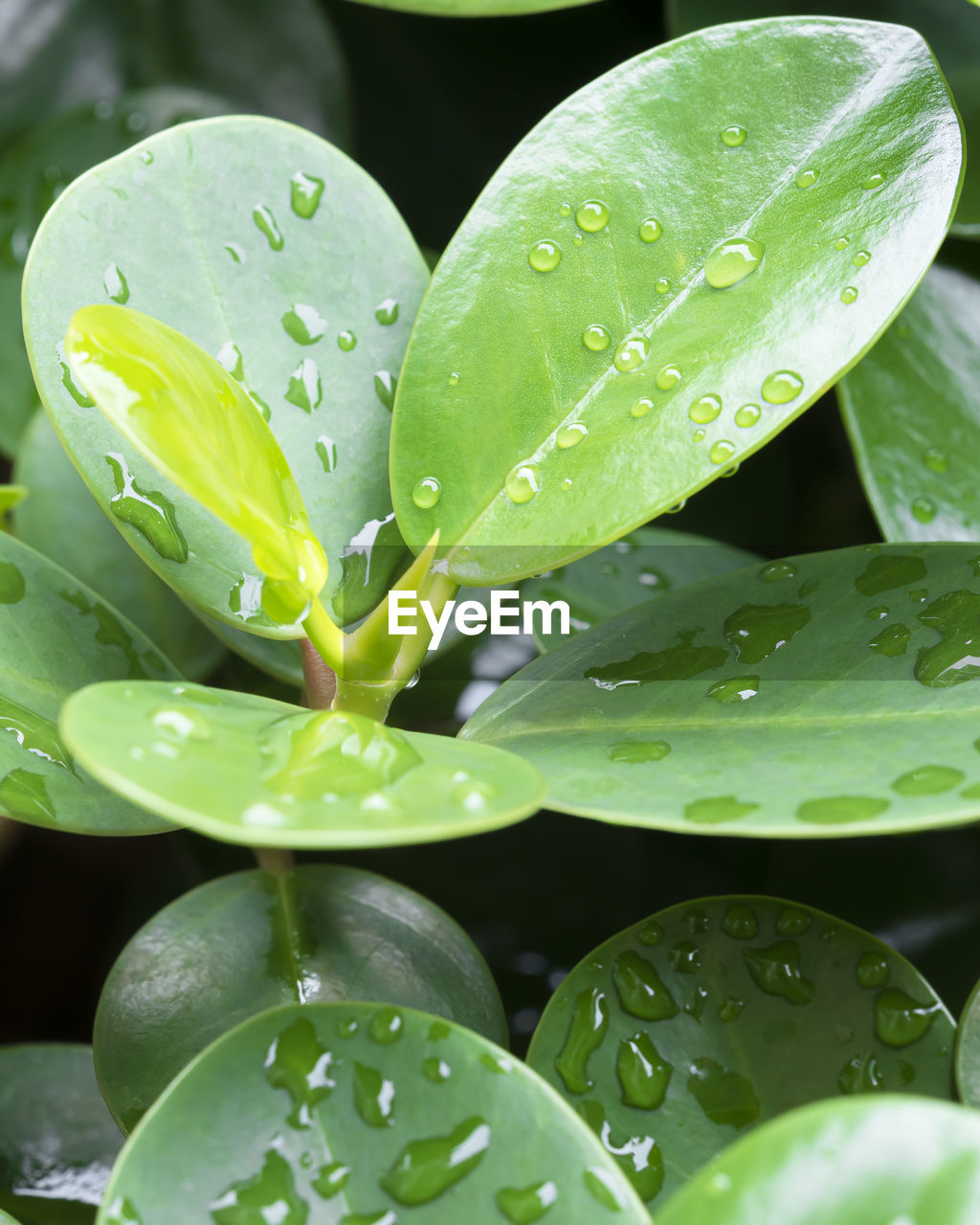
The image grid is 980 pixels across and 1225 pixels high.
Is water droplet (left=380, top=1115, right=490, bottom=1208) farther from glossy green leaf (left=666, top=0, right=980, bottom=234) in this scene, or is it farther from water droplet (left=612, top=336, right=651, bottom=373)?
glossy green leaf (left=666, top=0, right=980, bottom=234)

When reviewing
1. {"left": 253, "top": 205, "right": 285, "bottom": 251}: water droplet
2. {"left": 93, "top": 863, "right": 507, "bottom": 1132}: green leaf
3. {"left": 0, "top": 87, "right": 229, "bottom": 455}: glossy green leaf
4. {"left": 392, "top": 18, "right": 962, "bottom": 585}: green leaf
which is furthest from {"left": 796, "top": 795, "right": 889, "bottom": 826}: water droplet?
{"left": 0, "top": 87, "right": 229, "bottom": 455}: glossy green leaf

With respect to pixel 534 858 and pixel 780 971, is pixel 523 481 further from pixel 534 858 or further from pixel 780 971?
pixel 534 858

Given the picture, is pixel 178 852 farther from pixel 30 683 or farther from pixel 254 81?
pixel 254 81

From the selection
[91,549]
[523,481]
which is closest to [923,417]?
[523,481]

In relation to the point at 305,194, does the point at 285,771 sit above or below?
below

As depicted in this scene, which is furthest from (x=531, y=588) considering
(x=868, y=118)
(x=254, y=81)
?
(x=254, y=81)
